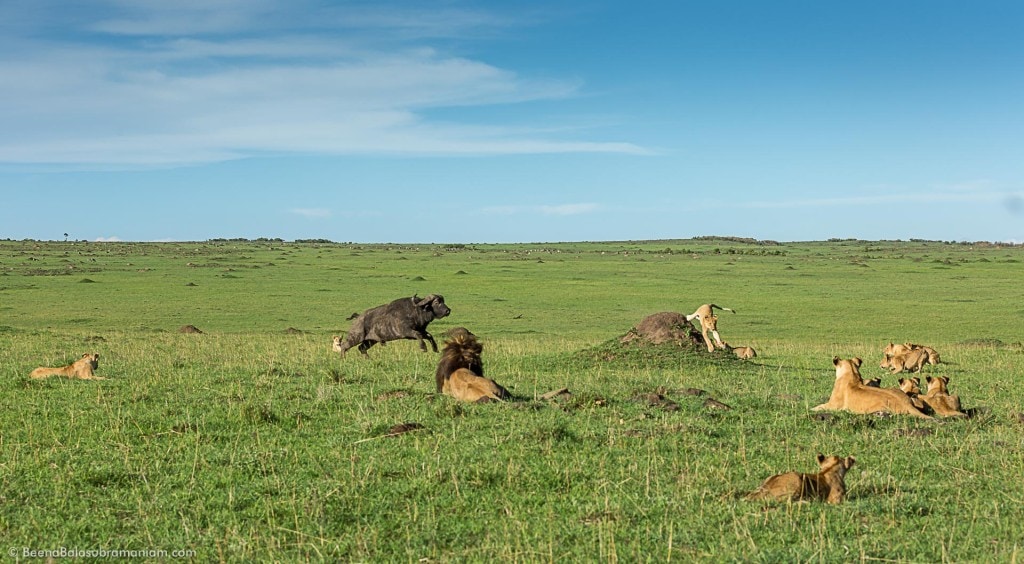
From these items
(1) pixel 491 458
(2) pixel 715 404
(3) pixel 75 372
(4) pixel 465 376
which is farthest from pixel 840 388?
(3) pixel 75 372

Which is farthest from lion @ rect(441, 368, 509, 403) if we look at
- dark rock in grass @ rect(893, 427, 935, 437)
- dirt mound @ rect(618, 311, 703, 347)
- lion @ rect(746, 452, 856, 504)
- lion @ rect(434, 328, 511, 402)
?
dirt mound @ rect(618, 311, 703, 347)

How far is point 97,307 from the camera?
38250 mm

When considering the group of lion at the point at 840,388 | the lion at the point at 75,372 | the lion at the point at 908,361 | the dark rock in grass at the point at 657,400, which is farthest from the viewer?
the lion at the point at 908,361

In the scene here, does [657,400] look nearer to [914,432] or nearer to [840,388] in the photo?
[840,388]

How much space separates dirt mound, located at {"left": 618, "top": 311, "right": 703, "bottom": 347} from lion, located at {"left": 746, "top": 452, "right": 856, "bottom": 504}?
439 inches

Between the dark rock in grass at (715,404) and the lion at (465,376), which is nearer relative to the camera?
the dark rock in grass at (715,404)

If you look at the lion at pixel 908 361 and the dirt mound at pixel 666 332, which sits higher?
the dirt mound at pixel 666 332

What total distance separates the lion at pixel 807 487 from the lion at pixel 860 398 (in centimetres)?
426

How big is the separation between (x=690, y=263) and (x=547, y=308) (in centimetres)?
4261

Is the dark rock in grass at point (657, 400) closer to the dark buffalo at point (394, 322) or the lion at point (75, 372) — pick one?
the lion at point (75, 372)

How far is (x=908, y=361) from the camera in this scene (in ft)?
61.2

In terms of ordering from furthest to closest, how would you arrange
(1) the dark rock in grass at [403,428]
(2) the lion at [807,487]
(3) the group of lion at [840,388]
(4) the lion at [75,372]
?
(4) the lion at [75,372] < (3) the group of lion at [840,388] < (1) the dark rock in grass at [403,428] < (2) the lion at [807,487]

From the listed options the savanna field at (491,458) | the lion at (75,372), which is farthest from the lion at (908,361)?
the lion at (75,372)

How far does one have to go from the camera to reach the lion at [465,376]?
12.0 metres
